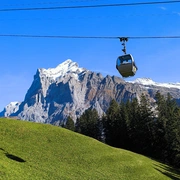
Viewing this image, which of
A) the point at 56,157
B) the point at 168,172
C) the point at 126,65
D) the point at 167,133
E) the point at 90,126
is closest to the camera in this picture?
the point at 126,65

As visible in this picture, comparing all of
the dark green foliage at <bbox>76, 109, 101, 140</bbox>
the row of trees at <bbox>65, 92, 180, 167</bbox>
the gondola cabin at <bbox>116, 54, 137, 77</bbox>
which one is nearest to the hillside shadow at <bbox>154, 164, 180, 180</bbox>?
the row of trees at <bbox>65, 92, 180, 167</bbox>

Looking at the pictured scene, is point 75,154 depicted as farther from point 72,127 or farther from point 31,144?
point 72,127

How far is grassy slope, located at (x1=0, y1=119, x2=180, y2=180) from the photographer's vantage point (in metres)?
32.8

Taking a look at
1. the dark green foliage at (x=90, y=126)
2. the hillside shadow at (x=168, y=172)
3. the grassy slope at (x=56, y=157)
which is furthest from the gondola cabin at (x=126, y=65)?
the dark green foliage at (x=90, y=126)

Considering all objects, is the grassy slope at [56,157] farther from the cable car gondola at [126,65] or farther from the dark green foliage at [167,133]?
the dark green foliage at [167,133]

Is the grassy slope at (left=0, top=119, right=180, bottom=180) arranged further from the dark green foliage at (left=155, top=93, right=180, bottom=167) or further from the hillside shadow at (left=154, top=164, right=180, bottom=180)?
the dark green foliage at (left=155, top=93, right=180, bottom=167)

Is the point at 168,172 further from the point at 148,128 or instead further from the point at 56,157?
the point at 148,128

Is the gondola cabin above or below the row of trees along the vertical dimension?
below

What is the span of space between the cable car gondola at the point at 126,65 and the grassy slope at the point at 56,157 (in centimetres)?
1485

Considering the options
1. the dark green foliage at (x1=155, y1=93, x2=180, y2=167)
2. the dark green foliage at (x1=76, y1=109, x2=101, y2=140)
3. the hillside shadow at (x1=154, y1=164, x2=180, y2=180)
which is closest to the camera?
the hillside shadow at (x1=154, y1=164, x2=180, y2=180)

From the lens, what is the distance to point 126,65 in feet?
69.7

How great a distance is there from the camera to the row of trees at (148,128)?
81.3 m

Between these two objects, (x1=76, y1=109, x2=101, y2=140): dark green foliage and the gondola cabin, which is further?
(x1=76, y1=109, x2=101, y2=140): dark green foliage

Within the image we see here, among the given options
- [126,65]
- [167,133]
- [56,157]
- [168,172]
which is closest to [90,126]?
[167,133]
